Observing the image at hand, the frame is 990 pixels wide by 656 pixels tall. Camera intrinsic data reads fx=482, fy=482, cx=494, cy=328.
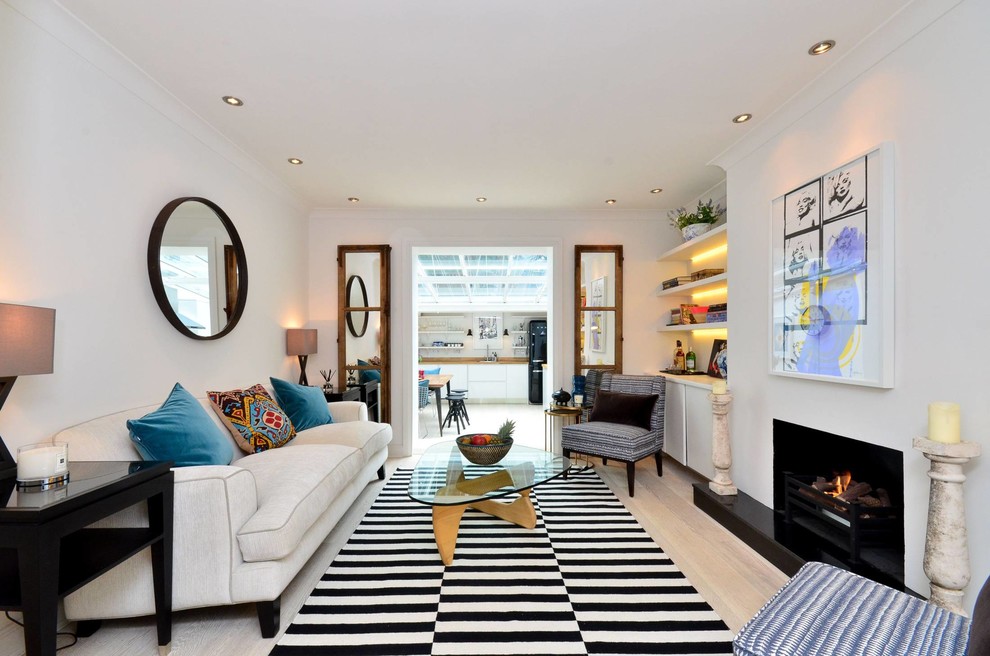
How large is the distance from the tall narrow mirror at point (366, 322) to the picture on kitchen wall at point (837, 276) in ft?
11.3

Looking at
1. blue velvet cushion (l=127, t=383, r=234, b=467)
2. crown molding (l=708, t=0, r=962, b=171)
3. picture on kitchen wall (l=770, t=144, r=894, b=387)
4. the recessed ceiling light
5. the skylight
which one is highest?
the recessed ceiling light

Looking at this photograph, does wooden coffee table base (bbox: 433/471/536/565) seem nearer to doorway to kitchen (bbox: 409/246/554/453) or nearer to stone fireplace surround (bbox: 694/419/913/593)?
stone fireplace surround (bbox: 694/419/913/593)

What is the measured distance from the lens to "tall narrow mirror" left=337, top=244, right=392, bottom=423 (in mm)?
4891

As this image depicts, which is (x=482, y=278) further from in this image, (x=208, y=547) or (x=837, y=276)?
(x=208, y=547)

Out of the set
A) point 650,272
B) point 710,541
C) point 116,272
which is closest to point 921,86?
point 710,541

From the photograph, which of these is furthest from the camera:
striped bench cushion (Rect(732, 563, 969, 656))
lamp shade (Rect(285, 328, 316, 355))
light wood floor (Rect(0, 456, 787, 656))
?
lamp shade (Rect(285, 328, 316, 355))

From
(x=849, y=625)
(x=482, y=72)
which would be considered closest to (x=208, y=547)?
(x=849, y=625)

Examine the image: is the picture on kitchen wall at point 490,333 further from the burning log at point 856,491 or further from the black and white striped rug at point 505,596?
the burning log at point 856,491

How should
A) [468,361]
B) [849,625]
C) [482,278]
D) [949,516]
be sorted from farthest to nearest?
[468,361] → [482,278] → [949,516] → [849,625]

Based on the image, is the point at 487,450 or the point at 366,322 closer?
the point at 487,450

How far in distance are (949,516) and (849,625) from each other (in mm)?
807

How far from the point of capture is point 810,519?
2574 millimetres

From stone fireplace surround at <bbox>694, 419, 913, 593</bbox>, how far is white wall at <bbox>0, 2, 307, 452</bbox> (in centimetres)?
338

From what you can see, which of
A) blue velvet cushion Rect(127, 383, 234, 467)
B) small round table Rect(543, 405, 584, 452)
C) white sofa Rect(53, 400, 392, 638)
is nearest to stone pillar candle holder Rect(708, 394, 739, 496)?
small round table Rect(543, 405, 584, 452)
